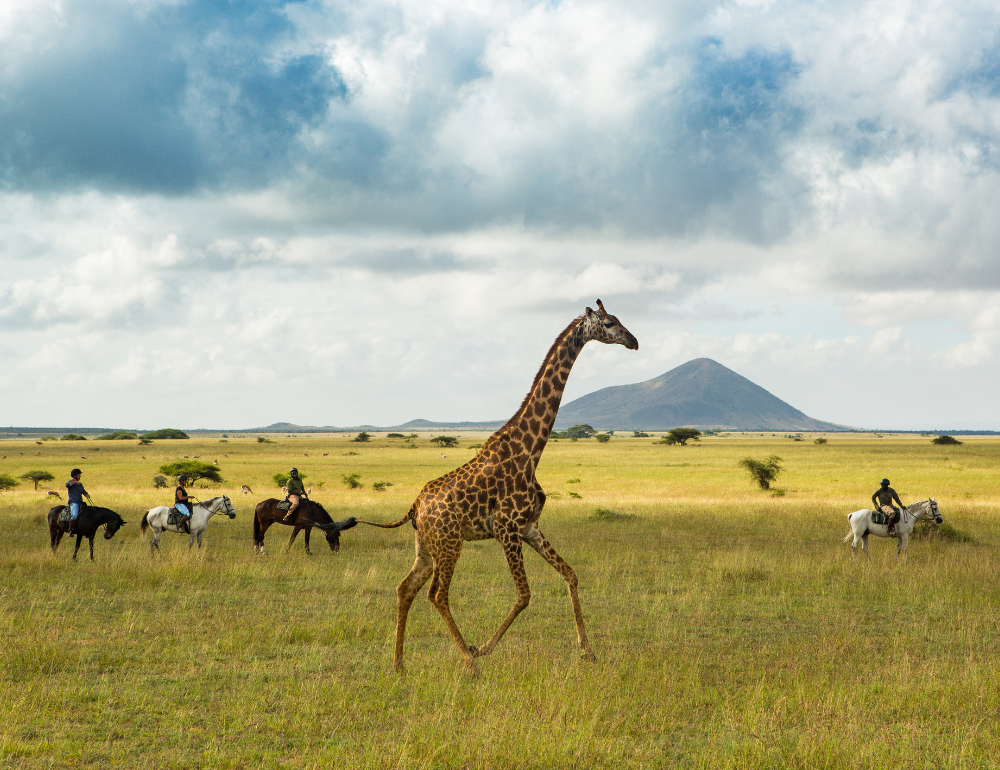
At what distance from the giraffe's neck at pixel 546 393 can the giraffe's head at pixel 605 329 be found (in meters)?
0.12

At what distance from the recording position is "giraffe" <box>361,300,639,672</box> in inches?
332

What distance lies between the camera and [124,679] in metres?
8.18

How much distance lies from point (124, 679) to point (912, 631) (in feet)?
34.1

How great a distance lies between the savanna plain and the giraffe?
2.39ft

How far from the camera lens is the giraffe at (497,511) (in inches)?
332

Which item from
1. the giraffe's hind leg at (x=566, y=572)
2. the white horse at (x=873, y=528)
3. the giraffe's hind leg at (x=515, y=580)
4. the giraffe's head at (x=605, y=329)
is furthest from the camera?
the white horse at (x=873, y=528)

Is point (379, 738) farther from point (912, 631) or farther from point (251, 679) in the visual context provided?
point (912, 631)

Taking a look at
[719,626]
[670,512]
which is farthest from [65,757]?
[670,512]

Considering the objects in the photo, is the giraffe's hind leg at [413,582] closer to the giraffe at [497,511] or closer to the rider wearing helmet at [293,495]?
the giraffe at [497,511]

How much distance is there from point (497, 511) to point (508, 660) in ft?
5.75

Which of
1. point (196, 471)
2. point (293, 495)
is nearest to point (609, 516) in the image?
point (293, 495)

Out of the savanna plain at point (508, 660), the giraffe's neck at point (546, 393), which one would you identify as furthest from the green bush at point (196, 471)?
the giraffe's neck at point (546, 393)

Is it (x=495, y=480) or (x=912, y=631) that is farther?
(x=912, y=631)

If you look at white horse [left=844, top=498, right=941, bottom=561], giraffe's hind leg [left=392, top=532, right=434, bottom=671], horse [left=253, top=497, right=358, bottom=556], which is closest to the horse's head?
horse [left=253, top=497, right=358, bottom=556]
